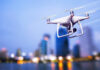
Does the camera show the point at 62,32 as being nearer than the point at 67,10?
No

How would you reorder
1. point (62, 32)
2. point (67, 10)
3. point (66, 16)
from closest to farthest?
point (67, 10) < point (66, 16) < point (62, 32)

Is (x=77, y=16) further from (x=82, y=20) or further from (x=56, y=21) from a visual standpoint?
(x=56, y=21)

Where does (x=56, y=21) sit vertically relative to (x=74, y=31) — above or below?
above

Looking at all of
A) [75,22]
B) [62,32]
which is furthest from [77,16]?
[62,32]

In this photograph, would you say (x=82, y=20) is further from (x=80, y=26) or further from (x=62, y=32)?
(x=62, y=32)

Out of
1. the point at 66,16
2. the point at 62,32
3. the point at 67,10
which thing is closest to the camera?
the point at 67,10

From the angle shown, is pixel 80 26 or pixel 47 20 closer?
pixel 80 26

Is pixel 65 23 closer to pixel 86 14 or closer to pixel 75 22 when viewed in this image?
pixel 75 22

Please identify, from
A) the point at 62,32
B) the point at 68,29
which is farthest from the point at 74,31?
the point at 62,32
